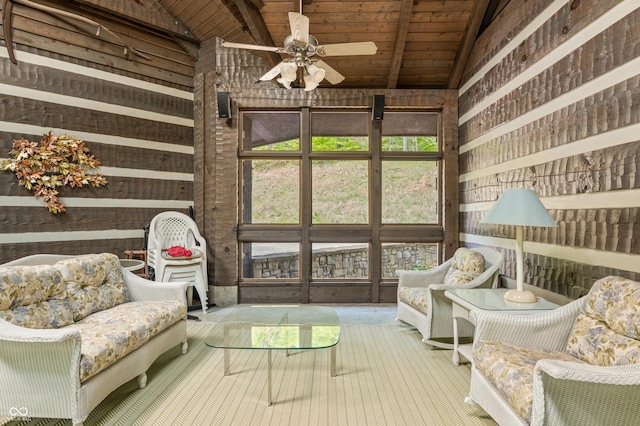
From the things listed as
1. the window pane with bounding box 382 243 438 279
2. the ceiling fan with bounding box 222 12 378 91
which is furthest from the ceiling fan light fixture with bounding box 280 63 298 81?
the window pane with bounding box 382 243 438 279

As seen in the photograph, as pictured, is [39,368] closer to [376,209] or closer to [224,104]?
[224,104]

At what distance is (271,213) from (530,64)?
3498 mm

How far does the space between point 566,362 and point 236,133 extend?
440cm

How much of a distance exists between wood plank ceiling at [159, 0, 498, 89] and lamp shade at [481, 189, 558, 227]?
7.99 feet

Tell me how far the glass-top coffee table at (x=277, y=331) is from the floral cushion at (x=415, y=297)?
92 centimetres

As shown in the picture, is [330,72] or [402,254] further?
[402,254]

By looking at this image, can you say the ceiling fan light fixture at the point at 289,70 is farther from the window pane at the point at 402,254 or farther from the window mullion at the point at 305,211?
the window pane at the point at 402,254

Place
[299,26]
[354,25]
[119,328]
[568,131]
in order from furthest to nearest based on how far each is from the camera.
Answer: [354,25]
[568,131]
[299,26]
[119,328]

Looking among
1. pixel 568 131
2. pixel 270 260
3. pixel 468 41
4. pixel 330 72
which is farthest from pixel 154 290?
pixel 468 41

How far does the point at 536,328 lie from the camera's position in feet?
7.25

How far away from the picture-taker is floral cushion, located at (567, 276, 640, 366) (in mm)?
1764

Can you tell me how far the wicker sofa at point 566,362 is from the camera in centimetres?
154

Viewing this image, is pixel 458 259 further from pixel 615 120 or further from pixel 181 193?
pixel 181 193

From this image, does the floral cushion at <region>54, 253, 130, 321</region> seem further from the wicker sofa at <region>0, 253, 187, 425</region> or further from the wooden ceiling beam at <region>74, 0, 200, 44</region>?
the wooden ceiling beam at <region>74, 0, 200, 44</region>
